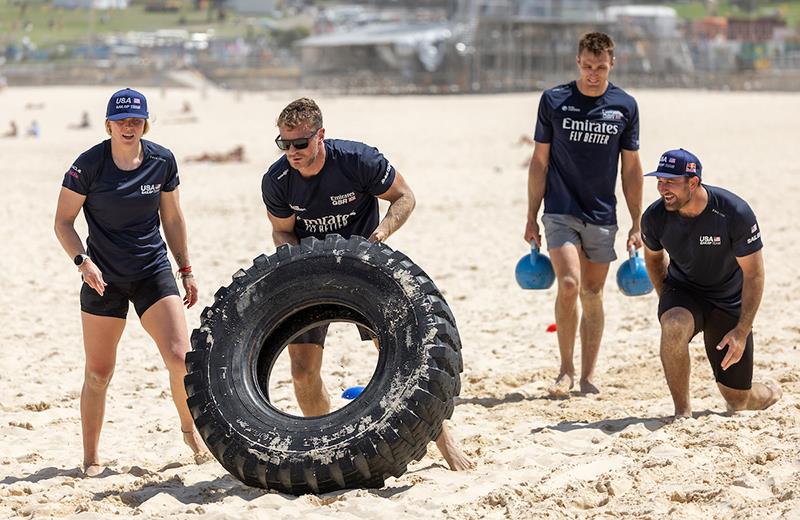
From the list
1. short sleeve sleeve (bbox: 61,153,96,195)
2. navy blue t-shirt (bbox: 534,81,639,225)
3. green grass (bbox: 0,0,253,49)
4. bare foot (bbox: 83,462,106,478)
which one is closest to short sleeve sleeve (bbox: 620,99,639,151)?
navy blue t-shirt (bbox: 534,81,639,225)

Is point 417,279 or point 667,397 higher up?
point 417,279

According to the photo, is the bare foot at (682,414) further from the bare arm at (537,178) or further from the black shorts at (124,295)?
the black shorts at (124,295)

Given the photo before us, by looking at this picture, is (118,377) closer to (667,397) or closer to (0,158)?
(667,397)

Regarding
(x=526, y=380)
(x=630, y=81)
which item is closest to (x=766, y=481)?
(x=526, y=380)

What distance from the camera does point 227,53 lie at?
84562 millimetres

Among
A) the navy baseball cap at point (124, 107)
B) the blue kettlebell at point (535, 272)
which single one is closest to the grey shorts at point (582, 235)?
the blue kettlebell at point (535, 272)

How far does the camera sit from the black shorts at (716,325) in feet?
19.9

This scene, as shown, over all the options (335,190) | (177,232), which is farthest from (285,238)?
(177,232)

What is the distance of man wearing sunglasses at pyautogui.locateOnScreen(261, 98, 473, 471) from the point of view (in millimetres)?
5273

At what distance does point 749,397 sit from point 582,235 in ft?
4.55

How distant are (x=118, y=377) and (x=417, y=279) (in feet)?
10.7

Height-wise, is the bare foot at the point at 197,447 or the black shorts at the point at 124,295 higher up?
the black shorts at the point at 124,295

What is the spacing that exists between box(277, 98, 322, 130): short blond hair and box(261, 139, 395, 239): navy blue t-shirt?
0.24 meters

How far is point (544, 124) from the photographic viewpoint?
691 centimetres
